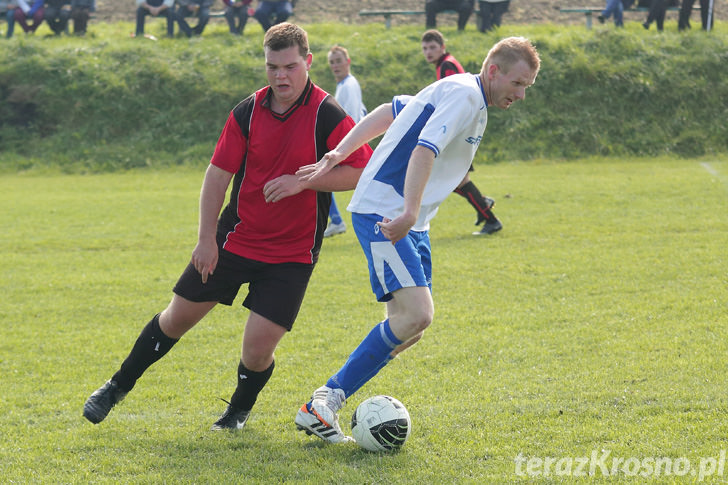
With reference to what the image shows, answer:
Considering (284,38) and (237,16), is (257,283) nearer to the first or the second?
(284,38)

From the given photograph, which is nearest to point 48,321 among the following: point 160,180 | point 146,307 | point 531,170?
point 146,307

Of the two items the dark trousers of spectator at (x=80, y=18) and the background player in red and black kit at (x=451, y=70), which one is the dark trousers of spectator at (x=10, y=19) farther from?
the background player in red and black kit at (x=451, y=70)

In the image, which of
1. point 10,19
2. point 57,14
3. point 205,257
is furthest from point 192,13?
point 205,257

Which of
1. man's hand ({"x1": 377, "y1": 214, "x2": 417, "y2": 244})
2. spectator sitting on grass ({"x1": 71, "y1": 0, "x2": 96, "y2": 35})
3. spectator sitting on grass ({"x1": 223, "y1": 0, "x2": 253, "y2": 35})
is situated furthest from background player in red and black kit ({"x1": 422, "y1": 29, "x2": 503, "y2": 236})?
spectator sitting on grass ({"x1": 71, "y1": 0, "x2": 96, "y2": 35})

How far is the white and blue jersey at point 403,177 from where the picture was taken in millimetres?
3926

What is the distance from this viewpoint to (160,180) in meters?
15.7

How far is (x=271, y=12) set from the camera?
21.1 meters

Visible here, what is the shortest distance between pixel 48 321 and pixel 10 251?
334 centimetres

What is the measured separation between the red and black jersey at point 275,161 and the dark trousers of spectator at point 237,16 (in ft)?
60.0

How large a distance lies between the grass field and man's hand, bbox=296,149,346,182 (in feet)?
4.48

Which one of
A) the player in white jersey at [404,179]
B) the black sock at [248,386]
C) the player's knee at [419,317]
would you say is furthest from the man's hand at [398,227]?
the black sock at [248,386]

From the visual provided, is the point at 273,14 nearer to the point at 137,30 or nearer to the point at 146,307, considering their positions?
the point at 137,30

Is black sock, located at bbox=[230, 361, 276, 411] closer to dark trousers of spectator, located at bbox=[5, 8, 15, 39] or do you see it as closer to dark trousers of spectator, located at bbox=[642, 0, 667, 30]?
dark trousers of spectator, located at bbox=[642, 0, 667, 30]

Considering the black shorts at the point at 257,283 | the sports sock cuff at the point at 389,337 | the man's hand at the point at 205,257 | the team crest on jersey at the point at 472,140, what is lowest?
the sports sock cuff at the point at 389,337
